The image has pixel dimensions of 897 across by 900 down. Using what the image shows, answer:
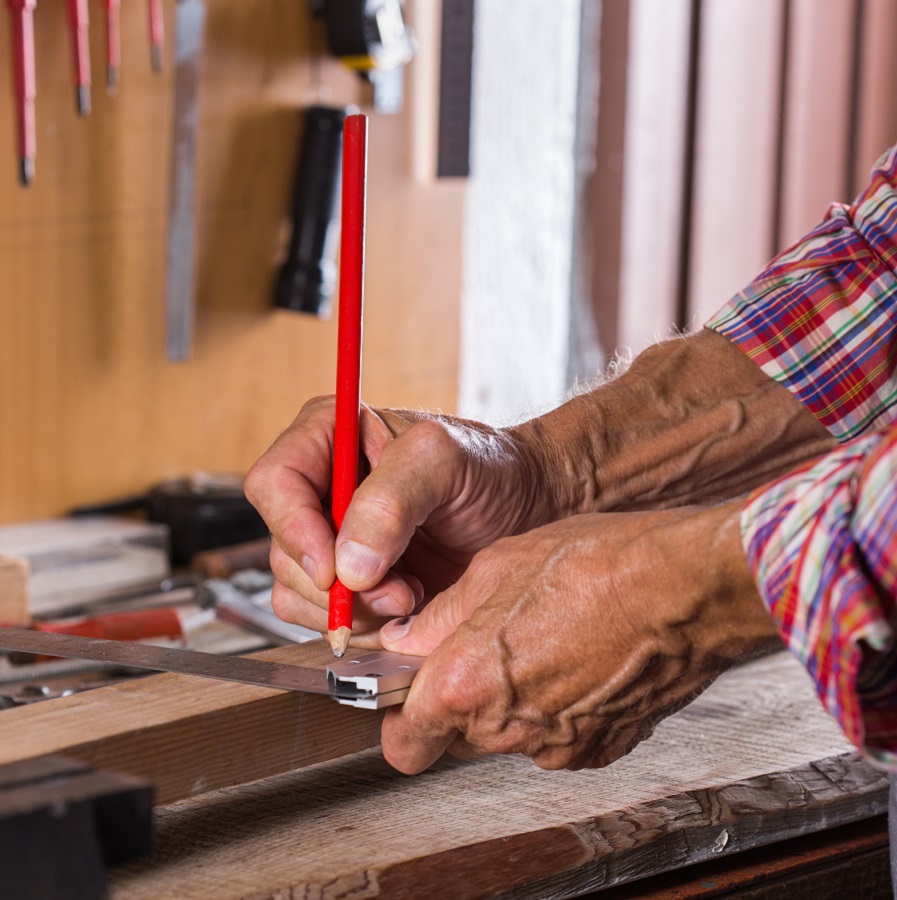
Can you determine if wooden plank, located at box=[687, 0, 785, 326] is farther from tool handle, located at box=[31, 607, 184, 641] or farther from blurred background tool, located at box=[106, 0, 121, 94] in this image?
tool handle, located at box=[31, 607, 184, 641]

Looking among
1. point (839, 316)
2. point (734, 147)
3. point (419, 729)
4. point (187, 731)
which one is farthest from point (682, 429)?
point (734, 147)

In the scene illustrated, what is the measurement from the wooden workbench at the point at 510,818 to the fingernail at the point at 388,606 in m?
0.09

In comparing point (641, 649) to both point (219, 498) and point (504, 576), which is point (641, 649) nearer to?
point (504, 576)

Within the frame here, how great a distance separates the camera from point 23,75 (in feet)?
4.04

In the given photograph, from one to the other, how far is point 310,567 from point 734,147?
146cm

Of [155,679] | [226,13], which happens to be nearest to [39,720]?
[155,679]

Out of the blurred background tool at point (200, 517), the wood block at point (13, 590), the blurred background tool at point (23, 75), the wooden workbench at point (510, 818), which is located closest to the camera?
the wooden workbench at point (510, 818)

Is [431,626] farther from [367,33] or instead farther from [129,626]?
[367,33]

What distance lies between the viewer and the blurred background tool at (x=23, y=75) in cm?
122

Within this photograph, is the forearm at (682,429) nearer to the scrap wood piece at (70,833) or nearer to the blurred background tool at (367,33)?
the scrap wood piece at (70,833)

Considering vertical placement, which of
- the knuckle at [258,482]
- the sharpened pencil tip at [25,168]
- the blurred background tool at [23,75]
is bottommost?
the knuckle at [258,482]

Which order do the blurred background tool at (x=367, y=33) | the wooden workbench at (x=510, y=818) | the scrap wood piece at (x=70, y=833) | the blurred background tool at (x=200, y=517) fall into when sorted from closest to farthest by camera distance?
the scrap wood piece at (x=70, y=833)
the wooden workbench at (x=510, y=818)
the blurred background tool at (x=200, y=517)
the blurred background tool at (x=367, y=33)

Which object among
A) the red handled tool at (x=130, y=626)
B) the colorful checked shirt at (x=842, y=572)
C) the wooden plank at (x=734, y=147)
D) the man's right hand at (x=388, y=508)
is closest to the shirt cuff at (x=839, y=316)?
the man's right hand at (x=388, y=508)

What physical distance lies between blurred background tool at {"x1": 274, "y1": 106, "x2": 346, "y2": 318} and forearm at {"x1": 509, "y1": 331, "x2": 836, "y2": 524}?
643mm
